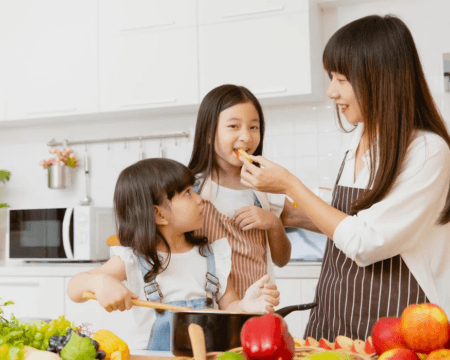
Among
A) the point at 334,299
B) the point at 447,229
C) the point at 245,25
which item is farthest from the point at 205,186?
the point at 245,25

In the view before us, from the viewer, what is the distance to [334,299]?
1.23m

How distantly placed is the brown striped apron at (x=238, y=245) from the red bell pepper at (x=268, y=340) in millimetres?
661

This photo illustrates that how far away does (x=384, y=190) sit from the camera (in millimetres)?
1104

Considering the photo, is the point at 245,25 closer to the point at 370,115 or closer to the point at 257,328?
the point at 370,115

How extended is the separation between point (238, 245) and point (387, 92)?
53 cm

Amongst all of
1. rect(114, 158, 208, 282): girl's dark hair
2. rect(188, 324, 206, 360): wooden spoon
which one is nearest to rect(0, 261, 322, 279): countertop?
rect(114, 158, 208, 282): girl's dark hair

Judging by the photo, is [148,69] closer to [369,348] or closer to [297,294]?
[297,294]

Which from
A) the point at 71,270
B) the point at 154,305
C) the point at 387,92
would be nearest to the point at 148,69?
the point at 71,270

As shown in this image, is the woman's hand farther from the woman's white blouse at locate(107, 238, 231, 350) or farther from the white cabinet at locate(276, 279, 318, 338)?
the white cabinet at locate(276, 279, 318, 338)

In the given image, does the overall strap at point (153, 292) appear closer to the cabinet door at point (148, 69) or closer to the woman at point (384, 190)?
the woman at point (384, 190)

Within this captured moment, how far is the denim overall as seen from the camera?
113cm

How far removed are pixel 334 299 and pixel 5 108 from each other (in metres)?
2.39

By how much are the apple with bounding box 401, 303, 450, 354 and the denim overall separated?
57cm

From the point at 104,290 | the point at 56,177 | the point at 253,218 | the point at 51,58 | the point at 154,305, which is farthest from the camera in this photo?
the point at 56,177
